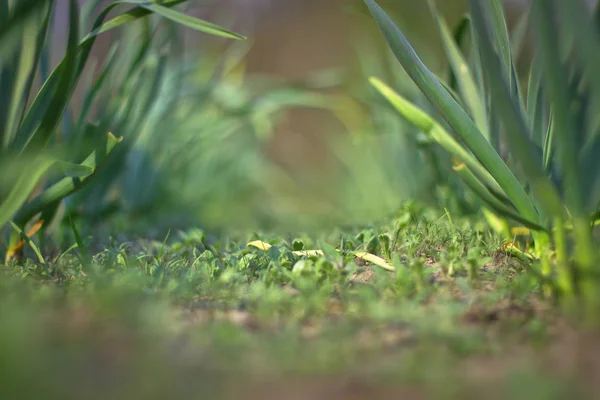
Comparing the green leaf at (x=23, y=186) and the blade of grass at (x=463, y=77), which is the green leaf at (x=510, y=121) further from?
the green leaf at (x=23, y=186)

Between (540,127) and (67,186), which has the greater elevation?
(540,127)

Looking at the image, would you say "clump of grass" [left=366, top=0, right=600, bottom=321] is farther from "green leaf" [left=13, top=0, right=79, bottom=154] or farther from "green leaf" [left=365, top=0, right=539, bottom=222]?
"green leaf" [left=13, top=0, right=79, bottom=154]

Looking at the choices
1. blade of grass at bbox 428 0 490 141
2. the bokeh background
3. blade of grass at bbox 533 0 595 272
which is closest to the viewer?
blade of grass at bbox 533 0 595 272

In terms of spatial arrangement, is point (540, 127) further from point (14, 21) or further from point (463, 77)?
point (14, 21)

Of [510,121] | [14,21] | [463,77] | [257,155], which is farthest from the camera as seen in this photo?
[257,155]

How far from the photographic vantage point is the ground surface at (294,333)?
87 centimetres

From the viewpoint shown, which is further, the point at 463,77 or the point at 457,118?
the point at 463,77

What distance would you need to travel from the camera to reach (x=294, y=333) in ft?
3.41

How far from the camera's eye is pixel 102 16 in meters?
1.58

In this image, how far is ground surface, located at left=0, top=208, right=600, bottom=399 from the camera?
87 cm

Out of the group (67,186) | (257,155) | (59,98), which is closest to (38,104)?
(59,98)

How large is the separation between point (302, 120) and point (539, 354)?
778 centimetres

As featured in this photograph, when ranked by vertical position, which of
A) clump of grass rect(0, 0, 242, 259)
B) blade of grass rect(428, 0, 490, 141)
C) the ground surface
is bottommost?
the ground surface

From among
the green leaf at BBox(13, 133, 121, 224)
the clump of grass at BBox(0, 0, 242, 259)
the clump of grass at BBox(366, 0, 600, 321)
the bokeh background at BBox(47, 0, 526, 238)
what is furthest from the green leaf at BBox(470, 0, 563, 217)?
the bokeh background at BBox(47, 0, 526, 238)
